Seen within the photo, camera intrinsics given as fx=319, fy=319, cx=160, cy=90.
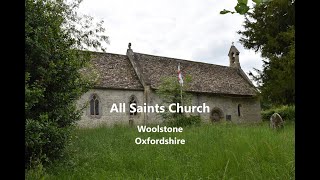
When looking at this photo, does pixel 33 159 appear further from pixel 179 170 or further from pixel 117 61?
pixel 117 61

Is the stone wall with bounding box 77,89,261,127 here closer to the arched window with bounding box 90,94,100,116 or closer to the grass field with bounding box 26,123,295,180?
the arched window with bounding box 90,94,100,116

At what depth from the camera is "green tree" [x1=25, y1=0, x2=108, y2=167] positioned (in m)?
5.83

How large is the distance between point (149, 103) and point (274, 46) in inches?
368

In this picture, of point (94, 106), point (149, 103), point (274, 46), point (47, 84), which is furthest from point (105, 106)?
point (47, 84)

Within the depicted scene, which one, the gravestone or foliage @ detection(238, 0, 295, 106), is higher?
foliage @ detection(238, 0, 295, 106)

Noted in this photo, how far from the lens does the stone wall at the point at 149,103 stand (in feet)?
72.8

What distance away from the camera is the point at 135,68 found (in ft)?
84.8

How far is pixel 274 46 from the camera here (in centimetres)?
1808

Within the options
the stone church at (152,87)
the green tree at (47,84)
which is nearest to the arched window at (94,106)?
the stone church at (152,87)

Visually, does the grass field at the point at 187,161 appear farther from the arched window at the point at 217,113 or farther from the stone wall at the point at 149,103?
the arched window at the point at 217,113

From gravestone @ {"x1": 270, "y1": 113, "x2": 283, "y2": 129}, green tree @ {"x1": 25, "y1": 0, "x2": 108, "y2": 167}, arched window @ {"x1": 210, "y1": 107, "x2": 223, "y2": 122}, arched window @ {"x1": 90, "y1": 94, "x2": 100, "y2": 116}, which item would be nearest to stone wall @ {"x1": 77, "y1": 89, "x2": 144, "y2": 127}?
arched window @ {"x1": 90, "y1": 94, "x2": 100, "y2": 116}

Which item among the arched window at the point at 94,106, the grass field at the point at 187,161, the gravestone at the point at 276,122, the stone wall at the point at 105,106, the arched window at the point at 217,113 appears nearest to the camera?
the grass field at the point at 187,161

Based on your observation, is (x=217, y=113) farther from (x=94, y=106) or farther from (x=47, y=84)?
(x=47, y=84)

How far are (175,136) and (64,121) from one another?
8.30 feet
